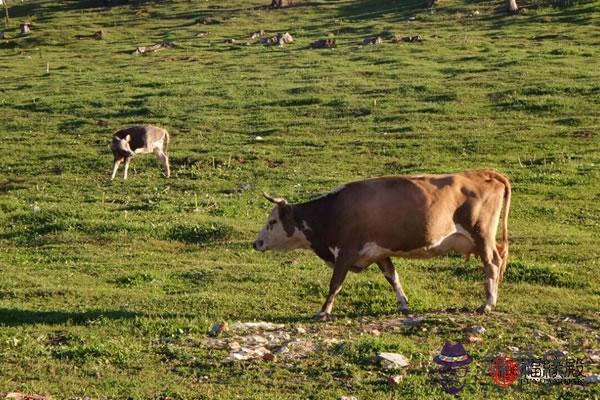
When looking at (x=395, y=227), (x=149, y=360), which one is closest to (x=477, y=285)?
(x=395, y=227)

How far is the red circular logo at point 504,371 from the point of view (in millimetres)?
9145

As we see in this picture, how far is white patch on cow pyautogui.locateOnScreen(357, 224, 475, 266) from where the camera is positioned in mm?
12164

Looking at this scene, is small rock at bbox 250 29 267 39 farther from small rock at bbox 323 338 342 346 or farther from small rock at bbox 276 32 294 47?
small rock at bbox 323 338 342 346

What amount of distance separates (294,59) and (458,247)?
34314 millimetres

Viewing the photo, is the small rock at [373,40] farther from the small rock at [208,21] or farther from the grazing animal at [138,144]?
the grazing animal at [138,144]

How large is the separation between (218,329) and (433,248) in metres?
3.36

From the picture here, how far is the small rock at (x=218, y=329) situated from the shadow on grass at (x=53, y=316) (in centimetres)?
154

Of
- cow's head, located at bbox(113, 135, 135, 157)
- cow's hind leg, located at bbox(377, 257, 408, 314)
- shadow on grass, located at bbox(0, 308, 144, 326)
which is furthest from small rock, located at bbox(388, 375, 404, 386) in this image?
cow's head, located at bbox(113, 135, 135, 157)

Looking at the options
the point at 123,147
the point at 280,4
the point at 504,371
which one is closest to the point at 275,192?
the point at 123,147

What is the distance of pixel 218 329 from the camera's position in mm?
11047

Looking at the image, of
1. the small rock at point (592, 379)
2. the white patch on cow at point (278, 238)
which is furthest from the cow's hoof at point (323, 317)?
the small rock at point (592, 379)

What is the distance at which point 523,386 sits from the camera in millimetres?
9023

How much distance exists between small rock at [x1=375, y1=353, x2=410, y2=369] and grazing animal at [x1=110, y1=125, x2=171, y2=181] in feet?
54.5

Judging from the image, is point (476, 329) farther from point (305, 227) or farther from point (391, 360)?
point (305, 227)
